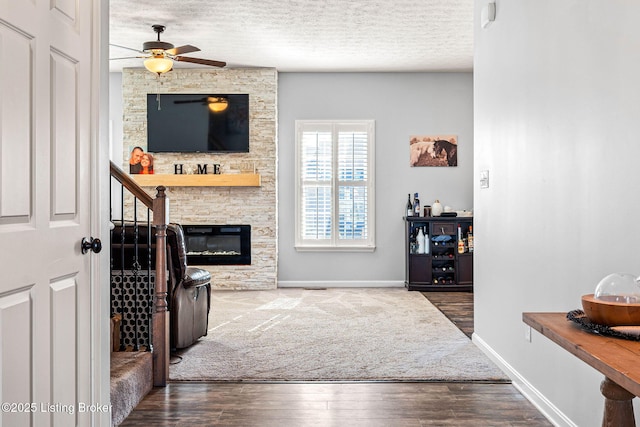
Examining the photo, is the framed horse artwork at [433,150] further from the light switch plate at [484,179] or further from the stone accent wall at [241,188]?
the light switch plate at [484,179]

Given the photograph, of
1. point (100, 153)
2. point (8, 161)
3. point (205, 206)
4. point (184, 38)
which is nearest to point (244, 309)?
point (205, 206)

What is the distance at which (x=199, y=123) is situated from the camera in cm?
749

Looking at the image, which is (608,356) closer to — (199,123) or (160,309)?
(160,309)

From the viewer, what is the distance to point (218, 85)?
7.51 m

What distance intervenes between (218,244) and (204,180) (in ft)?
2.91

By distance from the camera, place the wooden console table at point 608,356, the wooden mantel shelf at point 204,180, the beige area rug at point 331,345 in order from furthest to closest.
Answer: the wooden mantel shelf at point 204,180 → the beige area rug at point 331,345 → the wooden console table at point 608,356

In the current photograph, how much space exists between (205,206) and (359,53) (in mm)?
2821

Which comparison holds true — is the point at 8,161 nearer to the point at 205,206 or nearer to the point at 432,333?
the point at 432,333

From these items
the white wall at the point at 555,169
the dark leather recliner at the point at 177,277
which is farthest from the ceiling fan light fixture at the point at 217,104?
the white wall at the point at 555,169

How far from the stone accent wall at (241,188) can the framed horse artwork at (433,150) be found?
1.95 meters

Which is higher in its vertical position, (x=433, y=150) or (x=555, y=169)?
(x=433, y=150)

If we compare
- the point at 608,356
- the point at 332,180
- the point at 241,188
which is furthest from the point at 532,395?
the point at 241,188

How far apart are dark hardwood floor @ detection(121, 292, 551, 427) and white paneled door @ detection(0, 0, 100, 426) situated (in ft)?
2.80

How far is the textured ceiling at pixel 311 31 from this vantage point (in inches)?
208
